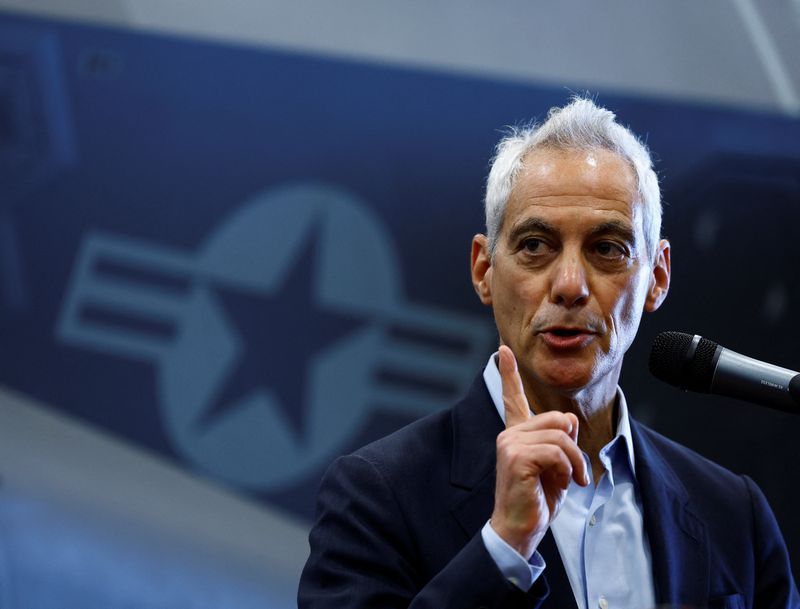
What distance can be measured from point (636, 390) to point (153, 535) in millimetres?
1817

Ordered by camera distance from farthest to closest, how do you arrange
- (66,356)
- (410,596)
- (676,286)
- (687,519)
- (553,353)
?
(66,356), (676,286), (687,519), (553,353), (410,596)

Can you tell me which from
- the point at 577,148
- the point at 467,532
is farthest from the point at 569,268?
the point at 467,532

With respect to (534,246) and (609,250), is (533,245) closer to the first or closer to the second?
(534,246)

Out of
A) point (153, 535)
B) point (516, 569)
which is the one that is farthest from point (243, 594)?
point (516, 569)

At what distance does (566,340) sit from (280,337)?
223cm

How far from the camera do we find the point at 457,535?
73.2 inches

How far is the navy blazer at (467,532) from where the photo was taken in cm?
174

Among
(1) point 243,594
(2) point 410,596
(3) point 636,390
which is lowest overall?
(1) point 243,594

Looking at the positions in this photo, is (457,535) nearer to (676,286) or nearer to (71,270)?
(676,286)

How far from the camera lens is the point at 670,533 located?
2.02 m

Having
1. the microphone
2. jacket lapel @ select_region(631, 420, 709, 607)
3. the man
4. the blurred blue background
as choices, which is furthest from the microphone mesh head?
the blurred blue background

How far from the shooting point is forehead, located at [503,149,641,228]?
199 cm

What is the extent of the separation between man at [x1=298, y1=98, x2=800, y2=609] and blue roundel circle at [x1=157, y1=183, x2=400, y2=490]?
A: 1867 millimetres

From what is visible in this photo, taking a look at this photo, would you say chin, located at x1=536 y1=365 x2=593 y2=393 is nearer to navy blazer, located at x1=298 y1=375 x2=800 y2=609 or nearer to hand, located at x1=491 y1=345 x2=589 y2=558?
navy blazer, located at x1=298 y1=375 x2=800 y2=609
